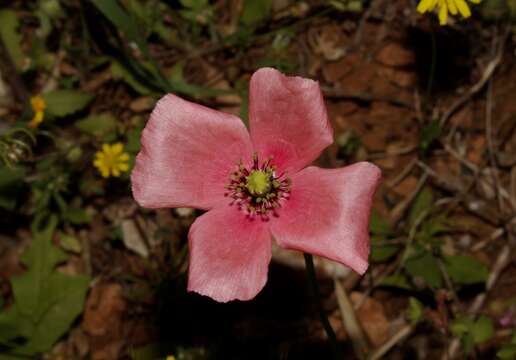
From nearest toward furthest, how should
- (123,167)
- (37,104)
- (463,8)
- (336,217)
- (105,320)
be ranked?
(336,217)
(463,8)
(123,167)
(37,104)
(105,320)

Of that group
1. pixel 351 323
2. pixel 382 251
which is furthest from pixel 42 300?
pixel 382 251

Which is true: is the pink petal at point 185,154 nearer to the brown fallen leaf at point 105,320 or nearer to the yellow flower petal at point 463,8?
the yellow flower petal at point 463,8

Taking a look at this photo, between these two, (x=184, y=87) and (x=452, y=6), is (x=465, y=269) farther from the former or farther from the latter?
(x=184, y=87)

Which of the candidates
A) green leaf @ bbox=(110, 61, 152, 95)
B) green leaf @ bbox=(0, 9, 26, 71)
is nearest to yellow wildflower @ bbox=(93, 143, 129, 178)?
green leaf @ bbox=(110, 61, 152, 95)

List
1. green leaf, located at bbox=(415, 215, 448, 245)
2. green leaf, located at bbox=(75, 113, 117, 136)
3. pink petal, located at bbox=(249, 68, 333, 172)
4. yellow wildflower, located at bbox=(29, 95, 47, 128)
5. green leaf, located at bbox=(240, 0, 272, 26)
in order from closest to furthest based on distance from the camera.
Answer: pink petal, located at bbox=(249, 68, 333, 172) → green leaf, located at bbox=(415, 215, 448, 245) → yellow wildflower, located at bbox=(29, 95, 47, 128) → green leaf, located at bbox=(75, 113, 117, 136) → green leaf, located at bbox=(240, 0, 272, 26)

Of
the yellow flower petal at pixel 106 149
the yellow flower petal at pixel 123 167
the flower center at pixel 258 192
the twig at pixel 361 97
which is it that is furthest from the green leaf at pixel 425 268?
the yellow flower petal at pixel 106 149

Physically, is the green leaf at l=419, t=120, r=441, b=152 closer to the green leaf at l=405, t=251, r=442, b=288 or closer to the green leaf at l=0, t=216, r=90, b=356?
the green leaf at l=405, t=251, r=442, b=288

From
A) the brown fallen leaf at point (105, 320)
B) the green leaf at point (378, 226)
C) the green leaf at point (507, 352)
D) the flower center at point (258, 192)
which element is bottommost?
the brown fallen leaf at point (105, 320)
